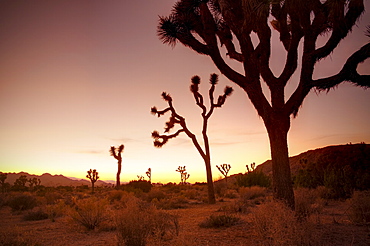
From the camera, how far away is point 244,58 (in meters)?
7.62

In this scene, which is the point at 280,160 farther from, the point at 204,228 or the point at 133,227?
the point at 133,227

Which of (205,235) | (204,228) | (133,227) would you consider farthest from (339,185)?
(133,227)

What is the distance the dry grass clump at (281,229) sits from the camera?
401 cm

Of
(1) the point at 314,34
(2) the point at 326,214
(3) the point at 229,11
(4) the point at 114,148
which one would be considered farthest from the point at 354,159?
(4) the point at 114,148

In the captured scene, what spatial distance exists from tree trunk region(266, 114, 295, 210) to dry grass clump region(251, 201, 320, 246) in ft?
5.06

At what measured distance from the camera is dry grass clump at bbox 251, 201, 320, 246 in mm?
4009

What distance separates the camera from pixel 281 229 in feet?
13.4

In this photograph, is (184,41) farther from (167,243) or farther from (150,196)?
(150,196)

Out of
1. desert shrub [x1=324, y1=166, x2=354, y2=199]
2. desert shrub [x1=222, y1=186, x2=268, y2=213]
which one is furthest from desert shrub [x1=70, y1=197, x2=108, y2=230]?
desert shrub [x1=324, y1=166, x2=354, y2=199]

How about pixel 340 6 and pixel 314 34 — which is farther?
pixel 314 34

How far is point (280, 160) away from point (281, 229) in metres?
2.97

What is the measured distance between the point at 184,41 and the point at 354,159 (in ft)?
46.9

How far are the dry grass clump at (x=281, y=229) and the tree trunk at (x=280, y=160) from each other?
1.54 m

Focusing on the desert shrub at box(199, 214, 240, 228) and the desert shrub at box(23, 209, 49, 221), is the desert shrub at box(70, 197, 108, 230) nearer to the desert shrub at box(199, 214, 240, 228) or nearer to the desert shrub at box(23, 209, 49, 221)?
the desert shrub at box(199, 214, 240, 228)
